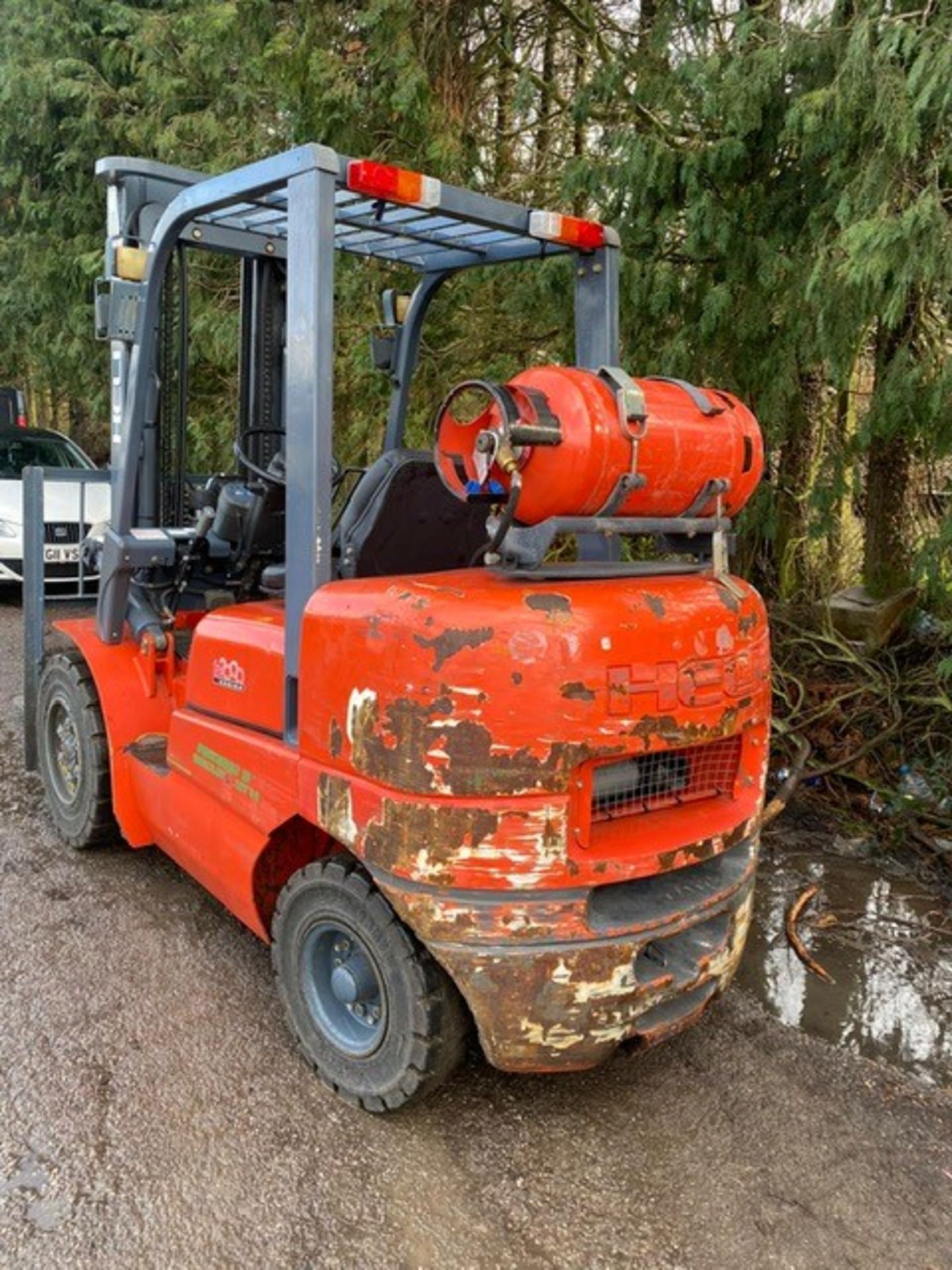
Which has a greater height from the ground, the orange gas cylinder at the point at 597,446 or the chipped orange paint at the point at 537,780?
the orange gas cylinder at the point at 597,446

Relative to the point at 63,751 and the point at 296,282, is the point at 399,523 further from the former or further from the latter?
the point at 63,751

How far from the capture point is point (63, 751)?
471 centimetres

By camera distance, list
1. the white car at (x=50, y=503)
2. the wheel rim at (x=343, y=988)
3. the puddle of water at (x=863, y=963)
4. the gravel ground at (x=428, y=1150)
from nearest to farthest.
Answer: the gravel ground at (x=428, y=1150) < the wheel rim at (x=343, y=988) < the puddle of water at (x=863, y=963) < the white car at (x=50, y=503)

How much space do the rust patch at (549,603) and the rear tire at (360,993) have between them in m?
0.93

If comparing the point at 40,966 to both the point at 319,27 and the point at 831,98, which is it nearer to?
the point at 831,98

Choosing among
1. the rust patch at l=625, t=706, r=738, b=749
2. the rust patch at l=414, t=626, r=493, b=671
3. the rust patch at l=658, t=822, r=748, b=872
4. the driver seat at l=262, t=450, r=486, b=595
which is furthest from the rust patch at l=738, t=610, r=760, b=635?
the driver seat at l=262, t=450, r=486, b=595

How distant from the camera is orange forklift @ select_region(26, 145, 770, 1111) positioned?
251 cm

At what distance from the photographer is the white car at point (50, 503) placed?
260 inches

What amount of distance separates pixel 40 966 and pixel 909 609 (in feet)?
16.6

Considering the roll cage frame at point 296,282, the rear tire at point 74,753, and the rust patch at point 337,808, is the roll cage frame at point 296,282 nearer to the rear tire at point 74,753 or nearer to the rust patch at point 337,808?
the rust patch at point 337,808

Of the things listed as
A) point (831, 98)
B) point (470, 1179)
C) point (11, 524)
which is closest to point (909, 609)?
point (831, 98)

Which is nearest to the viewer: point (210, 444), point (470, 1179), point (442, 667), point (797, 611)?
point (442, 667)

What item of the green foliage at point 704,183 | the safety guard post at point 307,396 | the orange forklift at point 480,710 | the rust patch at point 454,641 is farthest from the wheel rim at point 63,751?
the green foliage at point 704,183

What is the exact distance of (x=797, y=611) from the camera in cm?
664
